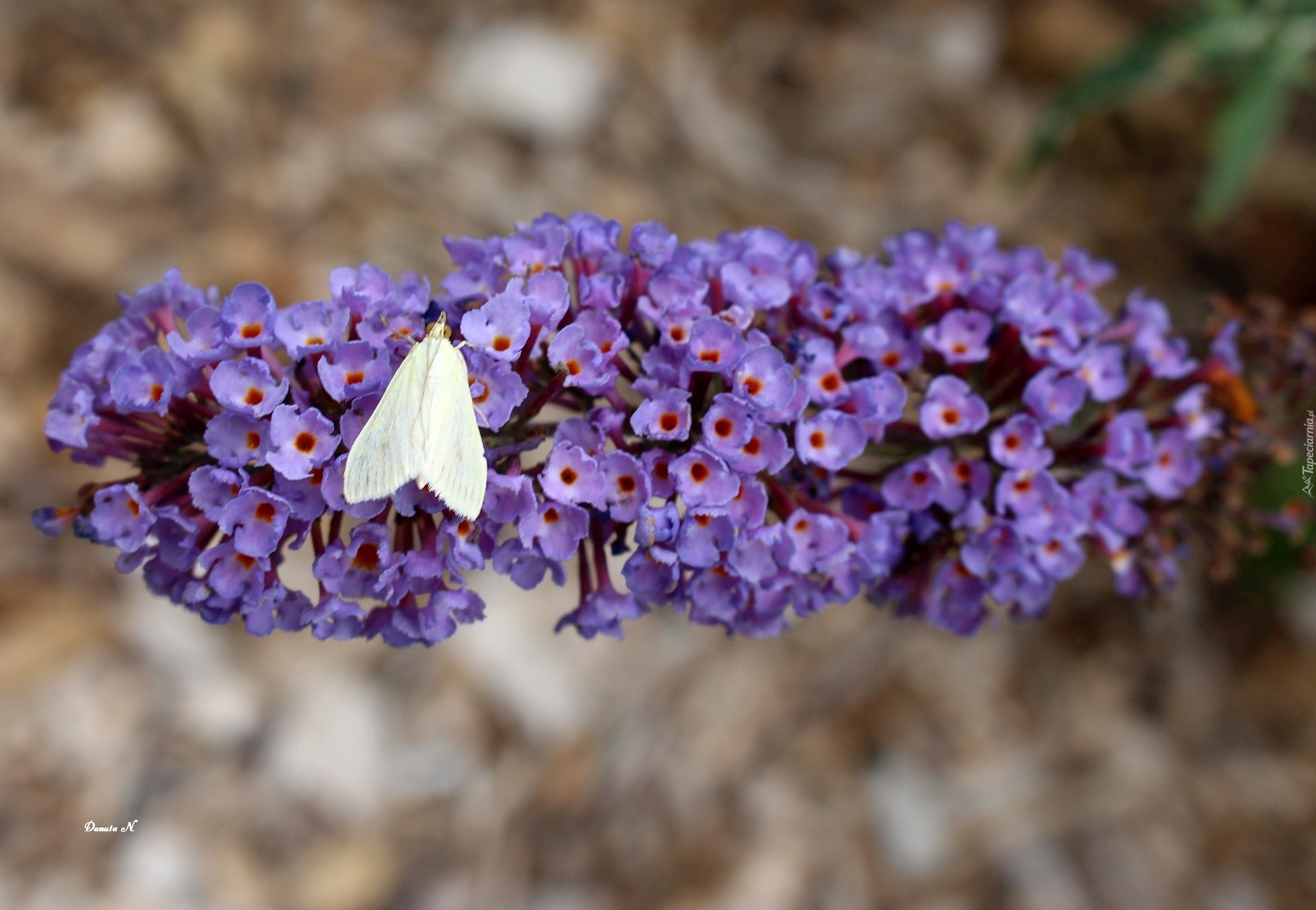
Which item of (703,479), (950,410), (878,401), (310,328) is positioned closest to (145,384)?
(310,328)

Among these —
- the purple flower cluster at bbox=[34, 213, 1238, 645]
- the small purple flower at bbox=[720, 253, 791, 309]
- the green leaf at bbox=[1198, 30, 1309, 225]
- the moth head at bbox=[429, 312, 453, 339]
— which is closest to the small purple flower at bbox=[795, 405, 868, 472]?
the purple flower cluster at bbox=[34, 213, 1238, 645]

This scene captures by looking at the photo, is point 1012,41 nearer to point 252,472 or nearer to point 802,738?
point 802,738

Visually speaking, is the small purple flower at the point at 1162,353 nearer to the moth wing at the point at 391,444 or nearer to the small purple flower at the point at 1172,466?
the small purple flower at the point at 1172,466

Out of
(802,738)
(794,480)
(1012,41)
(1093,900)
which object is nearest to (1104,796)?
(1093,900)

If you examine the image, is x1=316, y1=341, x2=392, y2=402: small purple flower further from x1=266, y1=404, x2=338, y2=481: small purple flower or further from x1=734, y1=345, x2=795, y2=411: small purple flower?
x1=734, y1=345, x2=795, y2=411: small purple flower

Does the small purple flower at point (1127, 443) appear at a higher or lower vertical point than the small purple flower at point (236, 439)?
higher

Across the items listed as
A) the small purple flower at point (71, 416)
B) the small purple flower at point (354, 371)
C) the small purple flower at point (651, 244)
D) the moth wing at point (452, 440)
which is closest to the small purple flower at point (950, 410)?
the small purple flower at point (651, 244)

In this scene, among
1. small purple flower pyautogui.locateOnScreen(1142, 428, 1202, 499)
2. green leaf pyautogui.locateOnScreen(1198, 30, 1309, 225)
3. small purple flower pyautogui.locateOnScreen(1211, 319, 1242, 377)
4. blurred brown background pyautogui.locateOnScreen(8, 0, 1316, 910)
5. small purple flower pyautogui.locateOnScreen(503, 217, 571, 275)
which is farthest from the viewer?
blurred brown background pyautogui.locateOnScreen(8, 0, 1316, 910)
